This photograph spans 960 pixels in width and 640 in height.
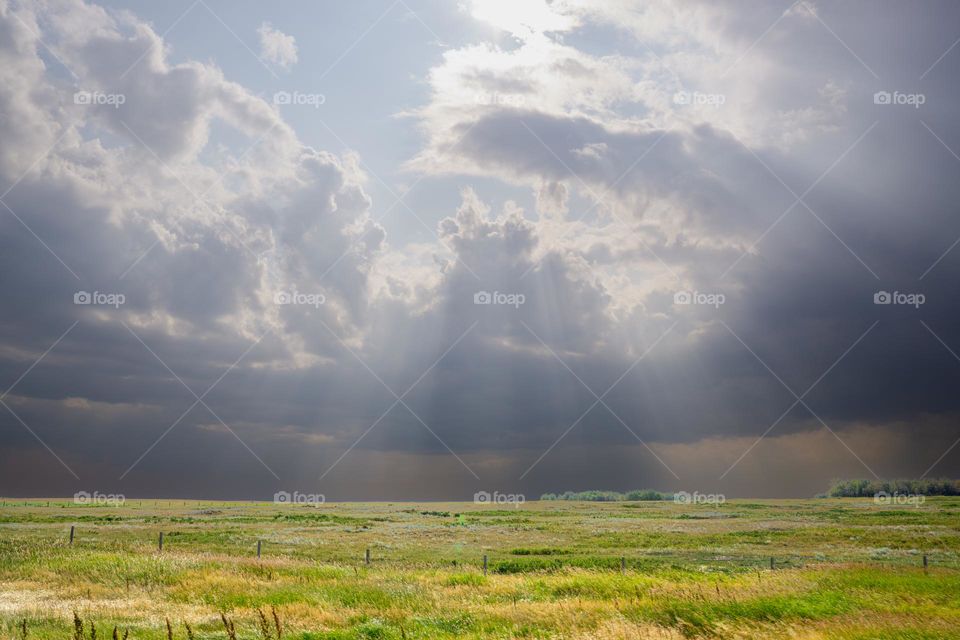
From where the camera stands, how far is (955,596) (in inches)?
728

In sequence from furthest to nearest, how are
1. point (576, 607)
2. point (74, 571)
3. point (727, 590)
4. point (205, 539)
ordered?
point (205, 539), point (74, 571), point (727, 590), point (576, 607)

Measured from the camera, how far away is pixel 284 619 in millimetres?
17938

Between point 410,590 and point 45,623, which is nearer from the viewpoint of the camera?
point 45,623

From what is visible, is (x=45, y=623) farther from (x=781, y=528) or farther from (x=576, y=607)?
(x=781, y=528)

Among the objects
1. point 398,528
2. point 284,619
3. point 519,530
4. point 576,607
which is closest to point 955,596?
point 576,607

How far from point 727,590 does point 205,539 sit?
48125 millimetres

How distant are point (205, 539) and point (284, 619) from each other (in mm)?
42800

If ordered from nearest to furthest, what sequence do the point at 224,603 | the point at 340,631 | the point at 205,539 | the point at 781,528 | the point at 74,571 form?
the point at 340,631, the point at 224,603, the point at 74,571, the point at 205,539, the point at 781,528

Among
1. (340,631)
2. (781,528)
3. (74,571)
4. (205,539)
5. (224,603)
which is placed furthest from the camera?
(781,528)

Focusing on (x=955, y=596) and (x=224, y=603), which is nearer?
(x=955, y=596)

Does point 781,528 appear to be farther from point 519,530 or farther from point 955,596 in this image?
point 955,596

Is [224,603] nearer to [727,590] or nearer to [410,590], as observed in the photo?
[410,590]

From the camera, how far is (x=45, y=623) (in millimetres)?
17953

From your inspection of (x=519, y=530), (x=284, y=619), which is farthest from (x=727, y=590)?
(x=519, y=530)
